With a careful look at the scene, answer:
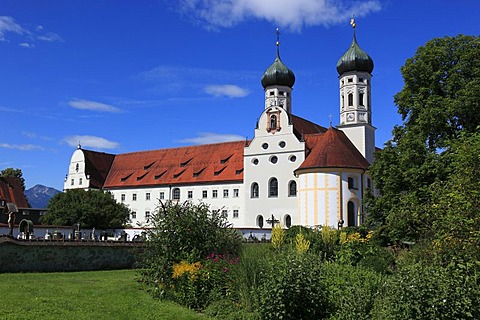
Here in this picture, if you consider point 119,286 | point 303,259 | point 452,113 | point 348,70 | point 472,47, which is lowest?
point 119,286

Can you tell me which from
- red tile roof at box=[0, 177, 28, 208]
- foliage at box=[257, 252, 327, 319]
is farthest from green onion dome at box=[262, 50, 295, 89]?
foliage at box=[257, 252, 327, 319]

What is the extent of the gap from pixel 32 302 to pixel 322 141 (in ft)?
134

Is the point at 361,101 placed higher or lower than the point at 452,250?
higher

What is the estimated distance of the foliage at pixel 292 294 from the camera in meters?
11.3

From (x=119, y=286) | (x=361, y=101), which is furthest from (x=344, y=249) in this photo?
(x=361, y=101)

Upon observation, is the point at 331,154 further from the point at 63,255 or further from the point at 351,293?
the point at 351,293

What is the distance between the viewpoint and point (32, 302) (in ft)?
42.4

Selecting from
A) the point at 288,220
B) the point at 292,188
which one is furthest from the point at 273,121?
the point at 288,220

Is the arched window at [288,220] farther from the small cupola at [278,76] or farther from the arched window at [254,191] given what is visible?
the small cupola at [278,76]

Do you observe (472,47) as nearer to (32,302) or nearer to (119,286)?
(119,286)

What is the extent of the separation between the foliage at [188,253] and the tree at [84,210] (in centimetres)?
3591

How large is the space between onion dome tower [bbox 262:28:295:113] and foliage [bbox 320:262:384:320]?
171ft

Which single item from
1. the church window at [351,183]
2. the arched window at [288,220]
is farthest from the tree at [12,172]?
the church window at [351,183]

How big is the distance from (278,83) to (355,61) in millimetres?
10230
